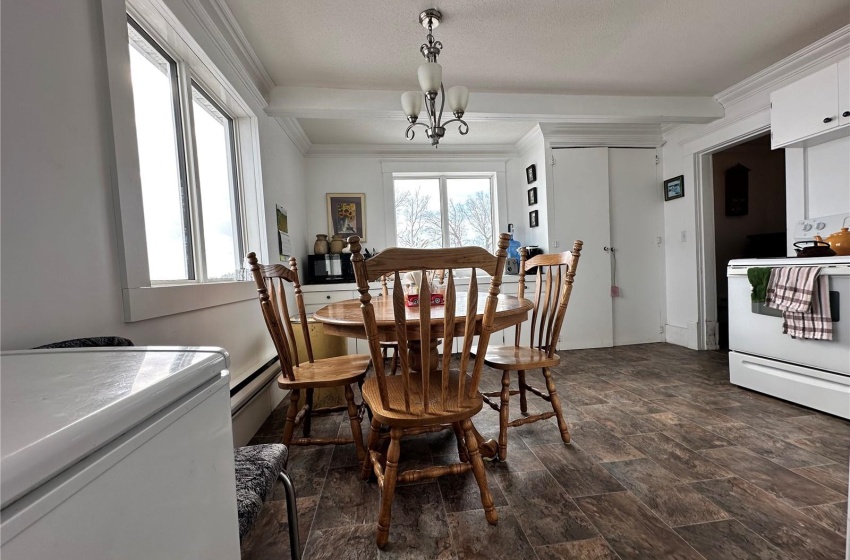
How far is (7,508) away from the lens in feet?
0.73

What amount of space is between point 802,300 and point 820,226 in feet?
3.23

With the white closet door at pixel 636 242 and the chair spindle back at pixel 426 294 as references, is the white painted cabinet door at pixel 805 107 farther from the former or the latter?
the chair spindle back at pixel 426 294

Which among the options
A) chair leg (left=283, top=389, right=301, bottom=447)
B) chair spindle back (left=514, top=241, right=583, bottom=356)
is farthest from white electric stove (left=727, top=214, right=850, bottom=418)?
chair leg (left=283, top=389, right=301, bottom=447)

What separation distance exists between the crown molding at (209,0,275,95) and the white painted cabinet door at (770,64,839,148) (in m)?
3.72

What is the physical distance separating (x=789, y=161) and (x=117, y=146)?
13.9ft

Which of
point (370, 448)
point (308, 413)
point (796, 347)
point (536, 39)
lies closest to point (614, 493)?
point (370, 448)

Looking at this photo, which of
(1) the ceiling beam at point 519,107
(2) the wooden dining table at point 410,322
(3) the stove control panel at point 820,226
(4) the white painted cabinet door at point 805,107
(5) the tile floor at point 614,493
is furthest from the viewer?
(1) the ceiling beam at point 519,107

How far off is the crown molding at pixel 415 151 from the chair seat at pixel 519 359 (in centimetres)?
283

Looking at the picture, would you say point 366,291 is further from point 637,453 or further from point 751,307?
point 751,307

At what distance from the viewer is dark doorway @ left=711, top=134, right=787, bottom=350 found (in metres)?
4.02

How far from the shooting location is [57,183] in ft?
2.90

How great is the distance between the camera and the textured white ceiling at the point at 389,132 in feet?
10.8

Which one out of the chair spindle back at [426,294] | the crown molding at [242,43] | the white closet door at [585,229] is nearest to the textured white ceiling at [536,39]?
the crown molding at [242,43]

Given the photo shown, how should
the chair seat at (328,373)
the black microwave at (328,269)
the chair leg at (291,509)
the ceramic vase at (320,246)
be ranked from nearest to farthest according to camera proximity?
the chair leg at (291,509), the chair seat at (328,373), the black microwave at (328,269), the ceramic vase at (320,246)
